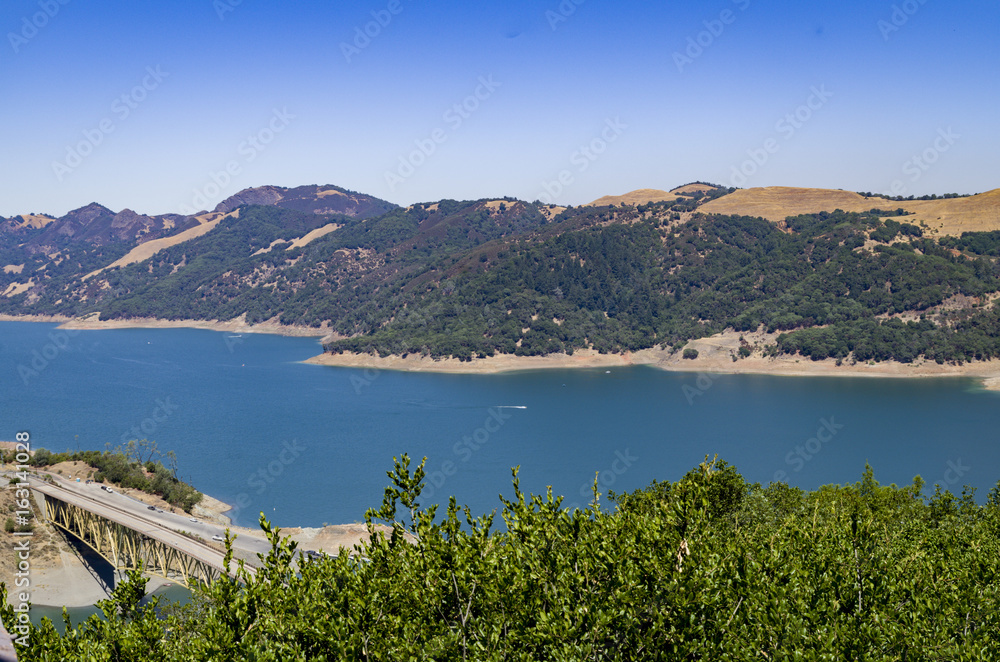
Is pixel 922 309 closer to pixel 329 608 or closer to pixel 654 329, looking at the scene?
pixel 654 329

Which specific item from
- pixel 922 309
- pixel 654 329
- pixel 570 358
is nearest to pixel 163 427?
pixel 570 358
